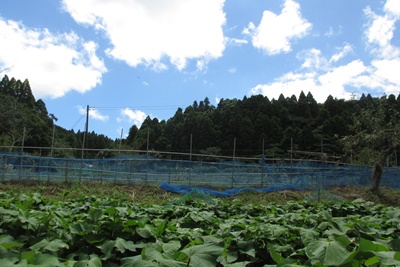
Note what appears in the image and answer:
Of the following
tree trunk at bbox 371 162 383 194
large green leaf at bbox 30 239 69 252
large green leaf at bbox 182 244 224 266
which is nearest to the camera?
large green leaf at bbox 182 244 224 266

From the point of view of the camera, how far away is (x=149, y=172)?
16547 mm

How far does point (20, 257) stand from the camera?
168 cm

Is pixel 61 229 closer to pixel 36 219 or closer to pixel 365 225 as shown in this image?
pixel 36 219

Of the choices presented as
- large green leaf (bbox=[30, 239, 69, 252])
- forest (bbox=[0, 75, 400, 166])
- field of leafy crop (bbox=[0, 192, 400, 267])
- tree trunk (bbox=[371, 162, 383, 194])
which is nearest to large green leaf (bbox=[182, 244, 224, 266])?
field of leafy crop (bbox=[0, 192, 400, 267])

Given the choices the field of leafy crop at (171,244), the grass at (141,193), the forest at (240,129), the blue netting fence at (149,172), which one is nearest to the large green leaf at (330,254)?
the field of leafy crop at (171,244)

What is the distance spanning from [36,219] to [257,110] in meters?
42.4

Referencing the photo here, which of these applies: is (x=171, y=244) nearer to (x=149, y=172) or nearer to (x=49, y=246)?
(x=49, y=246)

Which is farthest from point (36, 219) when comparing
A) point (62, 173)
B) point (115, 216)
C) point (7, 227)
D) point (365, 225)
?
point (62, 173)

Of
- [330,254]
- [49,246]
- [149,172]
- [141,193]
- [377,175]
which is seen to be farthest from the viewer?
[149,172]

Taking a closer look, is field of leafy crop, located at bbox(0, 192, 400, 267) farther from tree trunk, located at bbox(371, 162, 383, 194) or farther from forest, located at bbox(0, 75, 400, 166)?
forest, located at bbox(0, 75, 400, 166)

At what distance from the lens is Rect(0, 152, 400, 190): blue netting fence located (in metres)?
15.7

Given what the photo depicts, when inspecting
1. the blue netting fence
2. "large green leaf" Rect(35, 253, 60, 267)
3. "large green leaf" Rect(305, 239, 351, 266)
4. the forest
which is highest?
the forest

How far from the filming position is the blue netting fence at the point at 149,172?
15.7 meters

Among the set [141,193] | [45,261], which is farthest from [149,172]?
[45,261]
